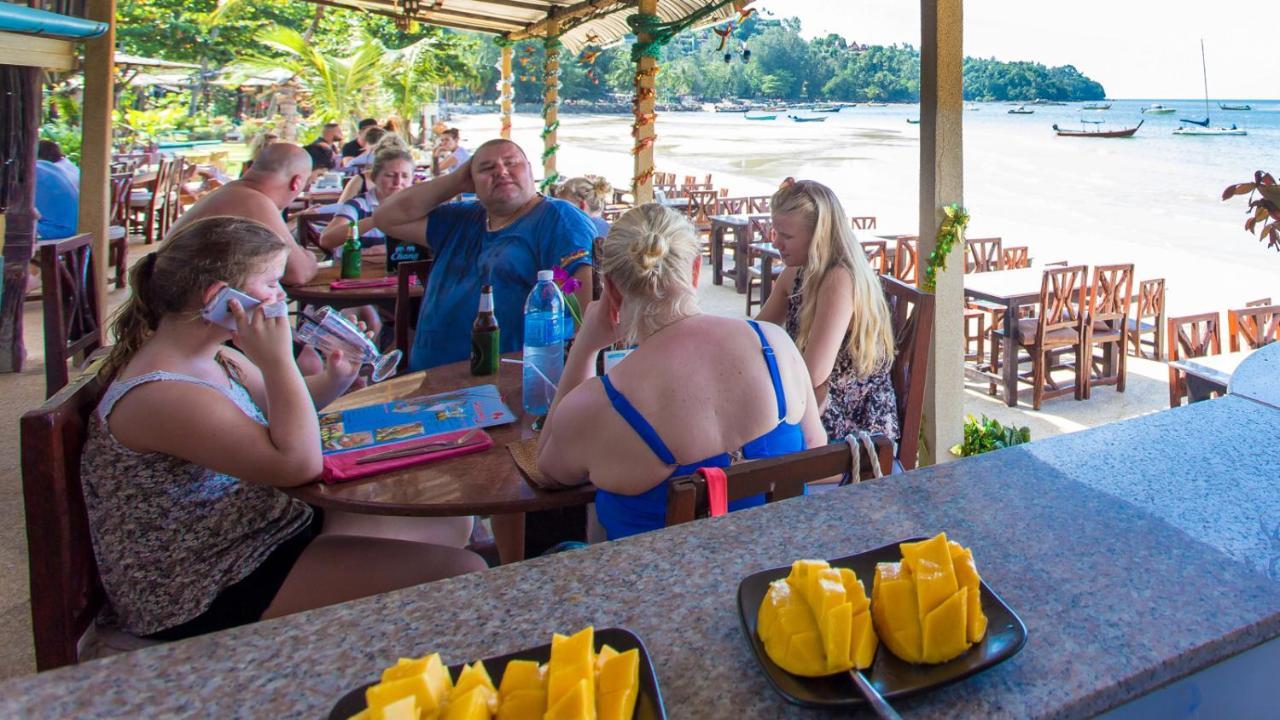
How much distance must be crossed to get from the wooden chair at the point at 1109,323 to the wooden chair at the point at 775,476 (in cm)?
552

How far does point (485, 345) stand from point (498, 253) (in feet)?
2.44

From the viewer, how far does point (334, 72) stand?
13219mm

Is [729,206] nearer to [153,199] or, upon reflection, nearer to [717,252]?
[717,252]

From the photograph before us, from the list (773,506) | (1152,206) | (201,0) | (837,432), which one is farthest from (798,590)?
(1152,206)

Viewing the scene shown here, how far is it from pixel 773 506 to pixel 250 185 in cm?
320

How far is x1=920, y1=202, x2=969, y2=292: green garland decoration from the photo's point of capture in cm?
342

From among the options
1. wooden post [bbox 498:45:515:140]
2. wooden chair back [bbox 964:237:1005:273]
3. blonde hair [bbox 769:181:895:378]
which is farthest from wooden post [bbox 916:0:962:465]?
wooden post [bbox 498:45:515:140]

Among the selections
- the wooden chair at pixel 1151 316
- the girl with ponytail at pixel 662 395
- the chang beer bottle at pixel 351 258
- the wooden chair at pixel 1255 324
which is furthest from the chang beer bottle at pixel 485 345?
the wooden chair at pixel 1151 316

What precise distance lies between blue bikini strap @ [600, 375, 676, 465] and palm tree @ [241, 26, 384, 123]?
43.0ft

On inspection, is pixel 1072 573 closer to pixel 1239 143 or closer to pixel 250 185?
pixel 250 185

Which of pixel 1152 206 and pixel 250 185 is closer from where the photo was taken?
pixel 250 185

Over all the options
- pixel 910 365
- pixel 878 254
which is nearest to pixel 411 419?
pixel 910 365

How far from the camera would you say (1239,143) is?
41.1 m

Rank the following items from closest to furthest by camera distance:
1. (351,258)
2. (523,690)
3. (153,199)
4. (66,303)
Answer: (523,690)
(66,303)
(351,258)
(153,199)
